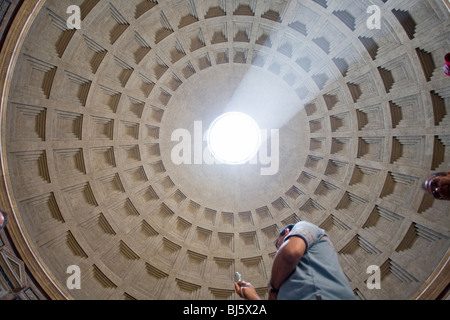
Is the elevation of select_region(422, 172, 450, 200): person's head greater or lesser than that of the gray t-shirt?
greater

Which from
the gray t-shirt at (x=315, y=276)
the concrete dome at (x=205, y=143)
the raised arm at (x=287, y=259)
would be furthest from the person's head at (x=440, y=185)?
the concrete dome at (x=205, y=143)

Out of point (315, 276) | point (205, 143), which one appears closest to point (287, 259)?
point (315, 276)

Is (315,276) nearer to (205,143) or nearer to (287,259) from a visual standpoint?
(287,259)

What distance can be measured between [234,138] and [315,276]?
61.4ft

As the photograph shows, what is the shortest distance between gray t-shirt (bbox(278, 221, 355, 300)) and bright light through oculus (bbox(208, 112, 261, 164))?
1674cm

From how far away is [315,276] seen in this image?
16.5 feet

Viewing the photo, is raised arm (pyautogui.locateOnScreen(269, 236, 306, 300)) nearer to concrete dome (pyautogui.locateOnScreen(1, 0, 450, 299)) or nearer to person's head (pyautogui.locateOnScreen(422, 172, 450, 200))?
person's head (pyautogui.locateOnScreen(422, 172, 450, 200))

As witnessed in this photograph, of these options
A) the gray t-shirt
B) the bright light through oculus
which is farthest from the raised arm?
the bright light through oculus

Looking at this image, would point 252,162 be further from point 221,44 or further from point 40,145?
point 40,145

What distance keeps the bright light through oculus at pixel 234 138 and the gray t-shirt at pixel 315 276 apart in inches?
659

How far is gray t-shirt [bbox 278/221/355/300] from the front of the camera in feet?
15.9

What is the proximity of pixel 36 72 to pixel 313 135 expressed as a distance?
56.2 ft

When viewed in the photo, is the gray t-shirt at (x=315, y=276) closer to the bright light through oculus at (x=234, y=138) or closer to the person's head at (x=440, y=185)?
the person's head at (x=440, y=185)


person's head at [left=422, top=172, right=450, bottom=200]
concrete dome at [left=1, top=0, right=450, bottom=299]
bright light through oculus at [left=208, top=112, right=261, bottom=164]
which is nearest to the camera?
person's head at [left=422, top=172, right=450, bottom=200]
